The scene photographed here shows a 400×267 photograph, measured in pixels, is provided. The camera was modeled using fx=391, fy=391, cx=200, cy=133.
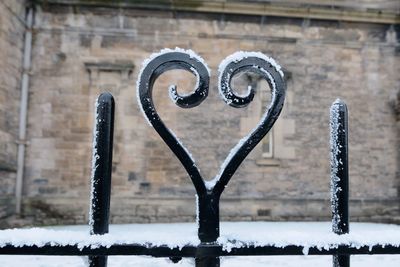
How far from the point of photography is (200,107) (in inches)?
376

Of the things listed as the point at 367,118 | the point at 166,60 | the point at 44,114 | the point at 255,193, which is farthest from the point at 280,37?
the point at 166,60

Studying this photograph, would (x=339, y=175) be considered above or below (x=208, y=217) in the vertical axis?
above

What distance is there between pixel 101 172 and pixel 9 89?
8.53 meters

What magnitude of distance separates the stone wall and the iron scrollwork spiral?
7962mm

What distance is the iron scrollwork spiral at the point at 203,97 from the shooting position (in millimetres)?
983

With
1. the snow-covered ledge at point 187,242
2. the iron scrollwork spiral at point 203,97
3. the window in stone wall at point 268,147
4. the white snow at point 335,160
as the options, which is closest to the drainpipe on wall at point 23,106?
the window in stone wall at point 268,147

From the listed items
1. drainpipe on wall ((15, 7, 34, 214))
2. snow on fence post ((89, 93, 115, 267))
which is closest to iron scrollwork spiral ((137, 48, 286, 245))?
snow on fence post ((89, 93, 115, 267))

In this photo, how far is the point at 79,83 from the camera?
9.33 metres

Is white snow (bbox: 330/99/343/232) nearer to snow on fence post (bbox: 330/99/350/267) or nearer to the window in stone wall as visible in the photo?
snow on fence post (bbox: 330/99/350/267)

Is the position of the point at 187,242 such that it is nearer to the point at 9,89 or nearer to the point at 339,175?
the point at 339,175

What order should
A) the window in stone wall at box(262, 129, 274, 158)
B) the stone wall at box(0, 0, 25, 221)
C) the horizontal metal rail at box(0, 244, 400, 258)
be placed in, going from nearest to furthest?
the horizontal metal rail at box(0, 244, 400, 258)
the stone wall at box(0, 0, 25, 221)
the window in stone wall at box(262, 129, 274, 158)

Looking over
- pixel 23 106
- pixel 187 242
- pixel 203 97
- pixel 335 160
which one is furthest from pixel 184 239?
pixel 23 106

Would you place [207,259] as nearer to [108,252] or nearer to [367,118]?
[108,252]

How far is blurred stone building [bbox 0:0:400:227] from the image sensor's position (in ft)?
29.6
